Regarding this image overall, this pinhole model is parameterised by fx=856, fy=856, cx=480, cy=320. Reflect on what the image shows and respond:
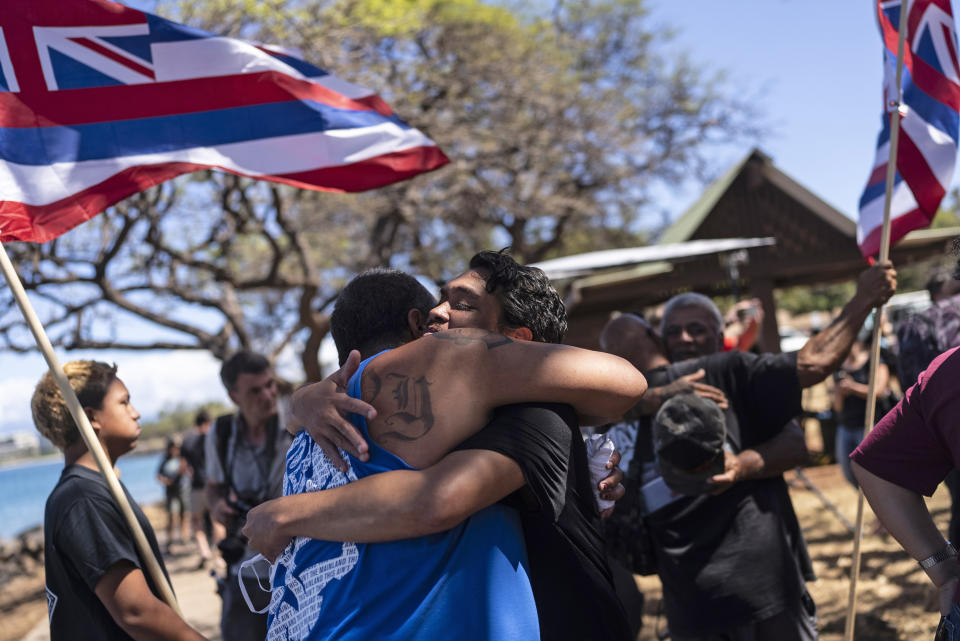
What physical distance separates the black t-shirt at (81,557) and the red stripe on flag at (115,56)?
2.25 metres

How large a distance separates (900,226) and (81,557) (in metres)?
3.88

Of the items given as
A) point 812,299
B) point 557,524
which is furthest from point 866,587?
point 812,299

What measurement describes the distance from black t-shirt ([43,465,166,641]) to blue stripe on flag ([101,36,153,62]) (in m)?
2.32

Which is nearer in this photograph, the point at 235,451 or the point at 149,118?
the point at 149,118

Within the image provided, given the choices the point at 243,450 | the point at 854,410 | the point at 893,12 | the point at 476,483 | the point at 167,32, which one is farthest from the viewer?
the point at 854,410

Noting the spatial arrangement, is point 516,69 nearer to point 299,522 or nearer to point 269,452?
point 269,452

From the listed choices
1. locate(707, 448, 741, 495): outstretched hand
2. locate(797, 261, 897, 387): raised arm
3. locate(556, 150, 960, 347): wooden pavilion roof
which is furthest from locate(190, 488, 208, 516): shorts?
locate(797, 261, 897, 387): raised arm

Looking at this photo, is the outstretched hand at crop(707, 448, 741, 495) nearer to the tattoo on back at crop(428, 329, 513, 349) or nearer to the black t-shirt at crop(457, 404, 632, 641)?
the black t-shirt at crop(457, 404, 632, 641)

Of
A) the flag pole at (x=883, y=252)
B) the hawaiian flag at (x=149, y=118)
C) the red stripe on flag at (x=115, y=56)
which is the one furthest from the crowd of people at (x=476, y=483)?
the red stripe on flag at (x=115, y=56)

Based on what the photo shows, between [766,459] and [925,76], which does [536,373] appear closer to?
[766,459]

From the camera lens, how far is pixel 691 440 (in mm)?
3213

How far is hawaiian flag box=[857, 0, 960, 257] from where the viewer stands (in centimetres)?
418

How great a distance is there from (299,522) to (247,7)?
9.64 meters

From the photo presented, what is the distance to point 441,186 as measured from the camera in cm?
1554
